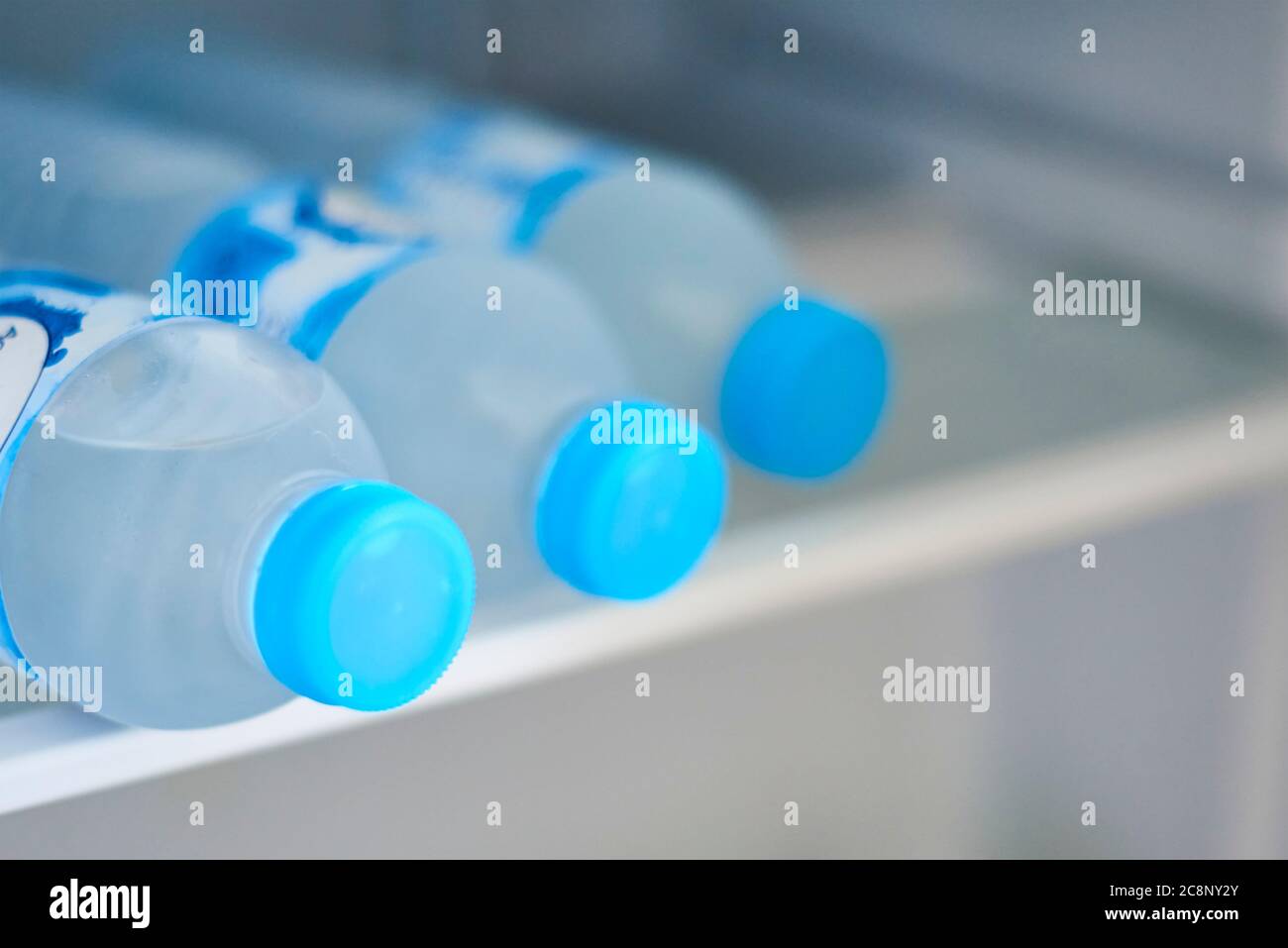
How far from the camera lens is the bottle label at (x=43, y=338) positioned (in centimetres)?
56

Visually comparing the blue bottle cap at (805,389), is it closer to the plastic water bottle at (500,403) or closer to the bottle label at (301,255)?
the plastic water bottle at (500,403)

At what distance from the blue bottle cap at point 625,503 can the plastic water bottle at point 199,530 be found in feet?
0.21

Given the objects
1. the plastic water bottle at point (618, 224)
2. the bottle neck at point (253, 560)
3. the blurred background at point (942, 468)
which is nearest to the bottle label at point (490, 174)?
the plastic water bottle at point (618, 224)

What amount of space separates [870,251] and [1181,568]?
0.28m

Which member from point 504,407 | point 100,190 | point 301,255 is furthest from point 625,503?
point 100,190

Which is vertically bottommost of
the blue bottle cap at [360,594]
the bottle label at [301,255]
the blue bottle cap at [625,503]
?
the blue bottle cap at [360,594]

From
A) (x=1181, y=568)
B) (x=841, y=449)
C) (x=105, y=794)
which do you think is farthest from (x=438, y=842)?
(x=1181, y=568)

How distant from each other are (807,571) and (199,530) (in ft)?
0.88

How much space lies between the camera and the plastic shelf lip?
59 centimetres

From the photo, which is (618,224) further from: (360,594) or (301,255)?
(360,594)

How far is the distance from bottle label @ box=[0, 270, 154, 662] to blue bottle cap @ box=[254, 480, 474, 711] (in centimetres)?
11

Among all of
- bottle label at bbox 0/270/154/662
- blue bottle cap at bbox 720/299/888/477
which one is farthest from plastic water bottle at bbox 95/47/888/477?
bottle label at bbox 0/270/154/662

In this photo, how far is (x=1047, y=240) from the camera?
96 centimetres
